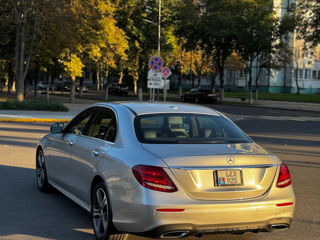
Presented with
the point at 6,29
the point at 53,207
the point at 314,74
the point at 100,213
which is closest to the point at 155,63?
the point at 6,29

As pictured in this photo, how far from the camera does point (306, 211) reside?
6.82m

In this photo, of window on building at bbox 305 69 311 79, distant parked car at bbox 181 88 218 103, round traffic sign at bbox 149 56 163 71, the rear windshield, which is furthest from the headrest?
window on building at bbox 305 69 311 79

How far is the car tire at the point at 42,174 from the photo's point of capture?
7.54 m

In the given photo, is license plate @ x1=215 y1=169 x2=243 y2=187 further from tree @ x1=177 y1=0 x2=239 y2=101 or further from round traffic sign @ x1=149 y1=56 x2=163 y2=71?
tree @ x1=177 y1=0 x2=239 y2=101

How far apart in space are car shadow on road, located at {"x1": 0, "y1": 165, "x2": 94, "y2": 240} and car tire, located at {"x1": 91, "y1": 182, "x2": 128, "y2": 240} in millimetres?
242

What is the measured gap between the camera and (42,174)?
7684mm

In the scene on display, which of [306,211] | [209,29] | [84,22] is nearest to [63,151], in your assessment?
[306,211]

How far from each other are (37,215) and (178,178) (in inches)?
99.5

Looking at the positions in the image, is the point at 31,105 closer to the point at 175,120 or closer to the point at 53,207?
the point at 53,207

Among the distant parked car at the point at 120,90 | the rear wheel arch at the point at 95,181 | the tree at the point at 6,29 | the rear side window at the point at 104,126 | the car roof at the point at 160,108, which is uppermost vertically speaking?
the tree at the point at 6,29

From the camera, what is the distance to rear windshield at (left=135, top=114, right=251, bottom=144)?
511 cm

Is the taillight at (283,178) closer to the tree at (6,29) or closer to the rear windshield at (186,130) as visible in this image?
the rear windshield at (186,130)

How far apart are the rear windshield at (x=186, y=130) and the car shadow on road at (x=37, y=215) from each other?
1.30 meters

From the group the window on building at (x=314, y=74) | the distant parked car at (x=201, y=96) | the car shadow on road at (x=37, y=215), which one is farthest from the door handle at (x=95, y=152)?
the window on building at (x=314, y=74)
